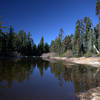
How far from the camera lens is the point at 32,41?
59.2 meters

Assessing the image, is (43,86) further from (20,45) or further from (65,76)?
(20,45)

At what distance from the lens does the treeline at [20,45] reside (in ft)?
131

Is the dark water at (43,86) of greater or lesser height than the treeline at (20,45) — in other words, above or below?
below

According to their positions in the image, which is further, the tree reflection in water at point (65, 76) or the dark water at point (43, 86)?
the tree reflection in water at point (65, 76)

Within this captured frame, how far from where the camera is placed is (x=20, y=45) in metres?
51.0

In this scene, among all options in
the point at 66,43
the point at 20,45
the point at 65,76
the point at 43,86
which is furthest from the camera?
the point at 20,45

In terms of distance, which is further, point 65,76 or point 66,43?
point 66,43

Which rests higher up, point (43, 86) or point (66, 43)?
point (66, 43)

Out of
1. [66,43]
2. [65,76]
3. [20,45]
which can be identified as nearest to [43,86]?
[65,76]

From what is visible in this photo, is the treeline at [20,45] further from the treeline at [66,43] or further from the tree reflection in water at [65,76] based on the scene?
the tree reflection in water at [65,76]

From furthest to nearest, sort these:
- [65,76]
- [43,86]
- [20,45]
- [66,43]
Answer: [20,45], [66,43], [65,76], [43,86]

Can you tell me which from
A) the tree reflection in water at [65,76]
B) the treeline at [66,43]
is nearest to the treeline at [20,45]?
the treeline at [66,43]

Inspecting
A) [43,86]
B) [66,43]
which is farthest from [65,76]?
[66,43]

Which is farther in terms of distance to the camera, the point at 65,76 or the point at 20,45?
the point at 20,45
